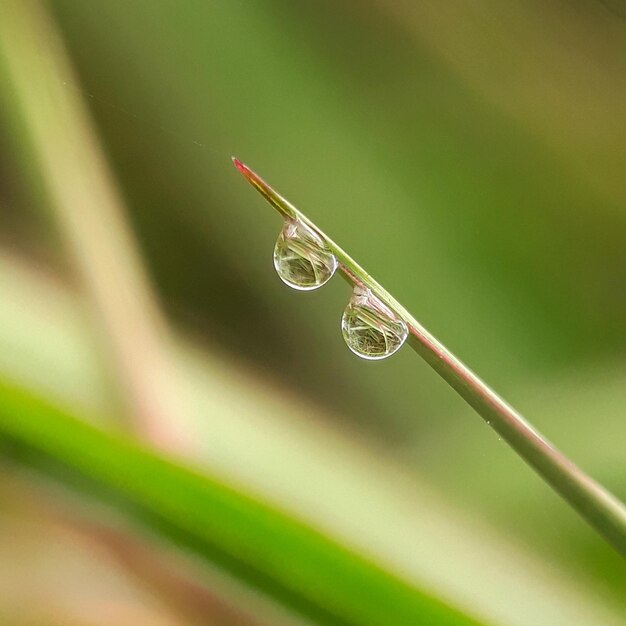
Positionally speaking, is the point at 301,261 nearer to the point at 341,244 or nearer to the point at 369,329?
the point at 369,329

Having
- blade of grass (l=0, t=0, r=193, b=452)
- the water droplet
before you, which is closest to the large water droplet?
the water droplet

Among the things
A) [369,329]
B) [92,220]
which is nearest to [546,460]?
[369,329]

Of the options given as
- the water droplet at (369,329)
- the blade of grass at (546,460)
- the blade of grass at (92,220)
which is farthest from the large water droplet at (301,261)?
the blade of grass at (92,220)

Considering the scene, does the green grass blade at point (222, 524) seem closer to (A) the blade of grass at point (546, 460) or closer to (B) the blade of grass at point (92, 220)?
(A) the blade of grass at point (546, 460)

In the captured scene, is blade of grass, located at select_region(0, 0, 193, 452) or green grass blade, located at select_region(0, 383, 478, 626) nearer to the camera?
green grass blade, located at select_region(0, 383, 478, 626)

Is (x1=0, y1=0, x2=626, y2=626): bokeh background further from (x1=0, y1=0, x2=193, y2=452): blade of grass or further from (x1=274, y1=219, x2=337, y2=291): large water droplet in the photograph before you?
(x1=274, y1=219, x2=337, y2=291): large water droplet

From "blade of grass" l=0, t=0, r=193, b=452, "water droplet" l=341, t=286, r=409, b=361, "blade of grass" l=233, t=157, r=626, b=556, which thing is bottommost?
"blade of grass" l=233, t=157, r=626, b=556

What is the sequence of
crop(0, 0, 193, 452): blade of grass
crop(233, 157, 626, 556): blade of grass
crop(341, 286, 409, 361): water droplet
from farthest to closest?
crop(0, 0, 193, 452): blade of grass, crop(341, 286, 409, 361): water droplet, crop(233, 157, 626, 556): blade of grass

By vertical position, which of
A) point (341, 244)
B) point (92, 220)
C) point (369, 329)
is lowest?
point (369, 329)
